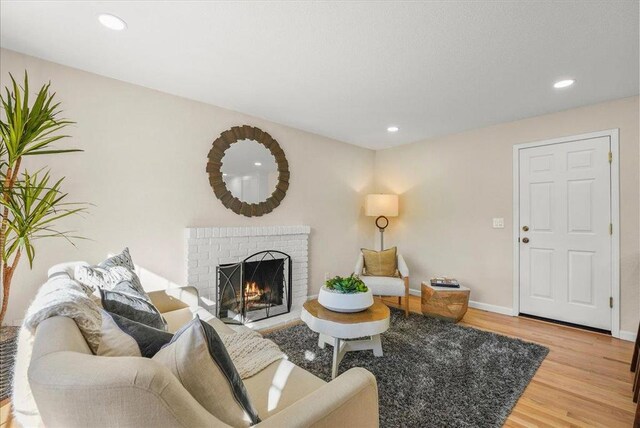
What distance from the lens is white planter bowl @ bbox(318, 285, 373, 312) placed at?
7.34 ft

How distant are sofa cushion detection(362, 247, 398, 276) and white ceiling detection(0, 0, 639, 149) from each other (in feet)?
6.12

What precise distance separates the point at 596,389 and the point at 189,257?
3410 mm

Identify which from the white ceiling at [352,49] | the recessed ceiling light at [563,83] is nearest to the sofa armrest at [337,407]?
the white ceiling at [352,49]

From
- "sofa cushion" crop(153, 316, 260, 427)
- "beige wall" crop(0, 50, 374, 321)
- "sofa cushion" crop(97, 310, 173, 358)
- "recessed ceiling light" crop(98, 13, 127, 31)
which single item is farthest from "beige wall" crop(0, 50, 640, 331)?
"sofa cushion" crop(153, 316, 260, 427)

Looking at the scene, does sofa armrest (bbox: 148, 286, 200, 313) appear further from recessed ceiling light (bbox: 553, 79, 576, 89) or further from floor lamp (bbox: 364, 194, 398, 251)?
recessed ceiling light (bbox: 553, 79, 576, 89)

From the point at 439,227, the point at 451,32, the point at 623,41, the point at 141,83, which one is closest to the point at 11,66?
the point at 141,83

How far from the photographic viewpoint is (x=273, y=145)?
3.61 m

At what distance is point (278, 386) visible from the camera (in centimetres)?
128

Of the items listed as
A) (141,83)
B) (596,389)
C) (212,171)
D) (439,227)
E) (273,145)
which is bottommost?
(596,389)

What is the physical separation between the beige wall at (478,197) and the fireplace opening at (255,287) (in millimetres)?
2054

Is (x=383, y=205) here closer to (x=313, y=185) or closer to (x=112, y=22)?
(x=313, y=185)

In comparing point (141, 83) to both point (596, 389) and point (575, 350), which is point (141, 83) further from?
point (575, 350)

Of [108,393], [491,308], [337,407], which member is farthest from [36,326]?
[491,308]

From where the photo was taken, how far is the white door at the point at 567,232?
9.79ft
